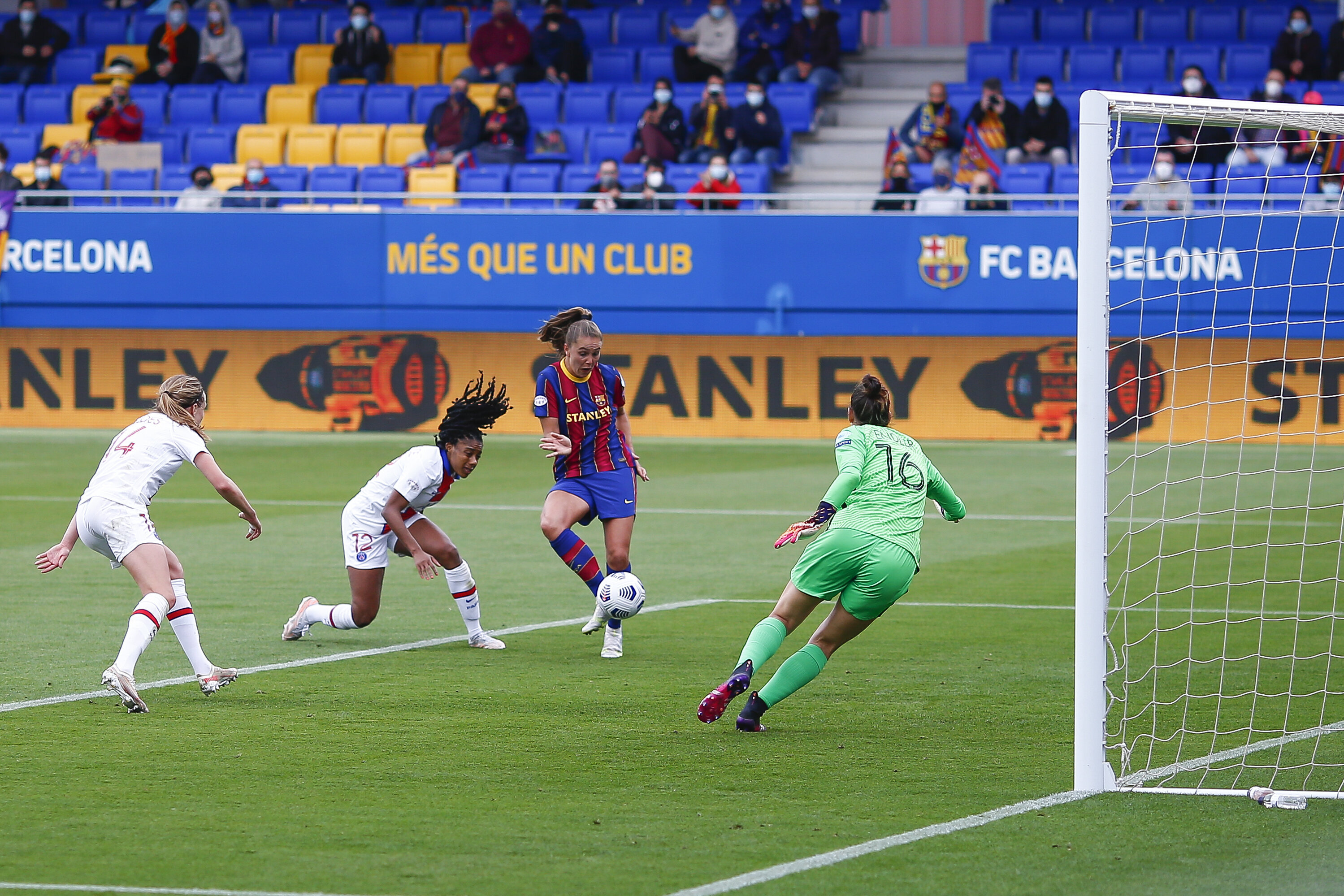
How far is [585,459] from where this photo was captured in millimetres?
9273

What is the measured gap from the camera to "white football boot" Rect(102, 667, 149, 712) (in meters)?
7.23

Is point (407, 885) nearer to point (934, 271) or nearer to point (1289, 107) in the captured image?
point (1289, 107)

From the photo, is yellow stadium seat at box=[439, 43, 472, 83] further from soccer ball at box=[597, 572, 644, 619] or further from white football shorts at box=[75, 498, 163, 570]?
white football shorts at box=[75, 498, 163, 570]

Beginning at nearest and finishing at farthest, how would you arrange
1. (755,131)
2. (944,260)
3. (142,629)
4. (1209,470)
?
(142,629) → (1209,470) → (944,260) → (755,131)

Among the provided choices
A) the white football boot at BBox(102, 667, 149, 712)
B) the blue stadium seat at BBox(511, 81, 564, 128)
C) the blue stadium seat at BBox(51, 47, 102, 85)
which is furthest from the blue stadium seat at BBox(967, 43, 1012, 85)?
Result: the white football boot at BBox(102, 667, 149, 712)

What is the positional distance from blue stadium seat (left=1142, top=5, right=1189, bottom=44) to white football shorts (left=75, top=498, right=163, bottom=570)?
21.6 meters

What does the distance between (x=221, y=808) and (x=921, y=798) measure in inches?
91.9

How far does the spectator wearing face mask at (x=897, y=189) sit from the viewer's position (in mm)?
22344

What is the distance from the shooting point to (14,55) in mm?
28422

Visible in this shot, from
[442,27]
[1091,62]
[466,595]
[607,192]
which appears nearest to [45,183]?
[442,27]

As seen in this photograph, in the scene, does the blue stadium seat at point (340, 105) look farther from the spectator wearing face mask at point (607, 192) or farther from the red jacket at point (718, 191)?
the red jacket at point (718, 191)

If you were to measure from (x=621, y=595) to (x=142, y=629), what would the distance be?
90.8 inches

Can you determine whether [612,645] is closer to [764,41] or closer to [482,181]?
[482,181]

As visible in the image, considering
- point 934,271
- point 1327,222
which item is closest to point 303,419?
point 934,271
